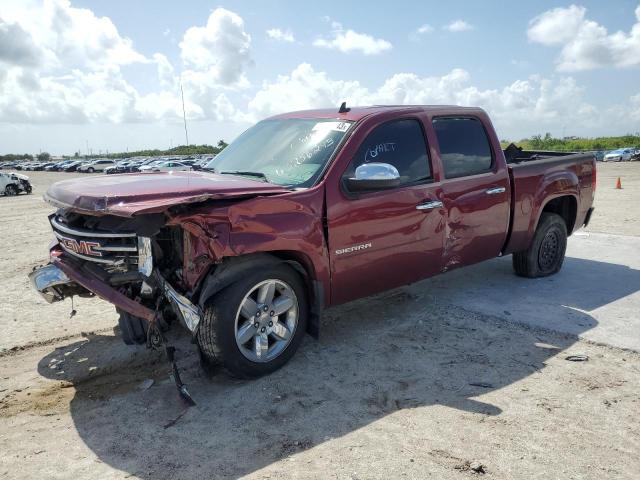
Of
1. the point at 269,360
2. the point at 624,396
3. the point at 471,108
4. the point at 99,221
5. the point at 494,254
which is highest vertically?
the point at 471,108

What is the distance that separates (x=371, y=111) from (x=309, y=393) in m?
2.44

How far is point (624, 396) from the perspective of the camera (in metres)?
3.48

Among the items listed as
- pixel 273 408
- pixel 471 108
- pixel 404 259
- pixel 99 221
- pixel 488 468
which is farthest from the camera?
pixel 471 108

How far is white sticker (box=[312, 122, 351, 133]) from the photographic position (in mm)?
4352

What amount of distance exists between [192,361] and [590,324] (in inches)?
139

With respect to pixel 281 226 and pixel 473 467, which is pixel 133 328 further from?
pixel 473 467

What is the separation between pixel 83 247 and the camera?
12.0ft

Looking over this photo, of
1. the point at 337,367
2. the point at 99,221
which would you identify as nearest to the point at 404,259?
the point at 337,367

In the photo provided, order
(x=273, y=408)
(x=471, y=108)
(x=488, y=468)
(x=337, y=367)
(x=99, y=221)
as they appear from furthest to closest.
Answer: (x=471, y=108)
(x=337, y=367)
(x=99, y=221)
(x=273, y=408)
(x=488, y=468)

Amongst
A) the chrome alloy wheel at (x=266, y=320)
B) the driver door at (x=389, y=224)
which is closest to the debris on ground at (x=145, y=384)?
the chrome alloy wheel at (x=266, y=320)

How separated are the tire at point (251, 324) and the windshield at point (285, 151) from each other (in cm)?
79

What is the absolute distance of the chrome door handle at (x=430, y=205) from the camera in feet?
14.9

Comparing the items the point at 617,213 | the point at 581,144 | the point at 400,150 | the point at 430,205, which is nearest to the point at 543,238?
the point at 430,205

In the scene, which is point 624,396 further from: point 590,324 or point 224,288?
point 224,288
